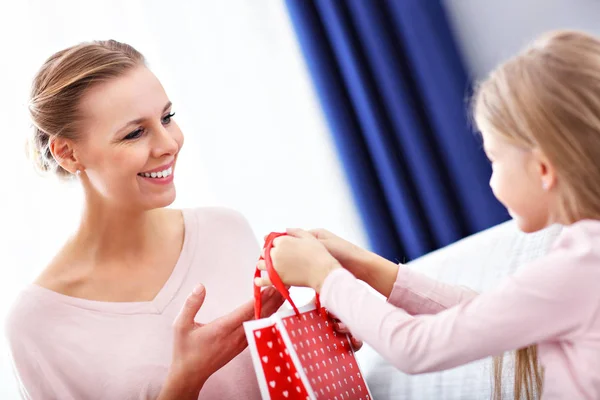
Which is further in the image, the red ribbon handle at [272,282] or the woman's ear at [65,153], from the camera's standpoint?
the woman's ear at [65,153]

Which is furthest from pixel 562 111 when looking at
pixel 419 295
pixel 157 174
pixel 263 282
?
pixel 157 174

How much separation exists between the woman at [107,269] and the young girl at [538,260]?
481 mm

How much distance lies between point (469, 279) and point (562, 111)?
2.38 ft

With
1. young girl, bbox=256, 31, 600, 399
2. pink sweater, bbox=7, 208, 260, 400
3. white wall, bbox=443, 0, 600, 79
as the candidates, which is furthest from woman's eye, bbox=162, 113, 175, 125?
white wall, bbox=443, 0, 600, 79

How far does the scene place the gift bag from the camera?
45.8 inches

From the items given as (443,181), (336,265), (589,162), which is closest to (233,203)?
(443,181)

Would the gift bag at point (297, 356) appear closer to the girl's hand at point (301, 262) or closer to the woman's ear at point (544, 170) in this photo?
the girl's hand at point (301, 262)

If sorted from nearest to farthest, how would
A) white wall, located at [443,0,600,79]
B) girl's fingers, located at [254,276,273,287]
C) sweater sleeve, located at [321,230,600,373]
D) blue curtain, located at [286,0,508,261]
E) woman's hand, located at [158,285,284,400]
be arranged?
sweater sleeve, located at [321,230,600,373], girl's fingers, located at [254,276,273,287], woman's hand, located at [158,285,284,400], white wall, located at [443,0,600,79], blue curtain, located at [286,0,508,261]

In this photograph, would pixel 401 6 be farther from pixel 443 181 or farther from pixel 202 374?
pixel 202 374

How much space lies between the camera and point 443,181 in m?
2.55

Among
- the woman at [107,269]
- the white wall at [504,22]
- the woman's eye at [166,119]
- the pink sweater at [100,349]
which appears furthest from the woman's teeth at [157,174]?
the white wall at [504,22]

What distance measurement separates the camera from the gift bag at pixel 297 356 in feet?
3.81

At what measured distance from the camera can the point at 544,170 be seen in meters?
1.08

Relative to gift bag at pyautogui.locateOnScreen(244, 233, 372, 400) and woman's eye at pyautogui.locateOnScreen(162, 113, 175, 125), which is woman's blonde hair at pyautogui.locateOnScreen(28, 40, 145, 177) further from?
gift bag at pyautogui.locateOnScreen(244, 233, 372, 400)
